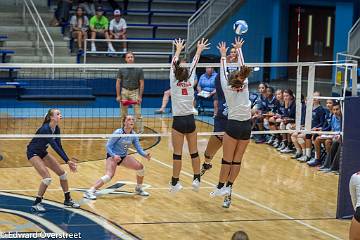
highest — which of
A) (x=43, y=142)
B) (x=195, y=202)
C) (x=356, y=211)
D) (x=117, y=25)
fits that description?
(x=117, y=25)

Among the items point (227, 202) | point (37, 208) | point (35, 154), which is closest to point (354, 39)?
point (227, 202)

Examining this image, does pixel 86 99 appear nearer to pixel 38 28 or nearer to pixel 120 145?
pixel 38 28

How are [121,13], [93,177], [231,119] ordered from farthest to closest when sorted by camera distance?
[121,13]
[93,177]
[231,119]

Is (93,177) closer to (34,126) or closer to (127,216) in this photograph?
(127,216)

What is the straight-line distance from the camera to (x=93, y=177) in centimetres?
1678

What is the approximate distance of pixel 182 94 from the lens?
13.3 metres

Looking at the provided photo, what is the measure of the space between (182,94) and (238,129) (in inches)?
41.6

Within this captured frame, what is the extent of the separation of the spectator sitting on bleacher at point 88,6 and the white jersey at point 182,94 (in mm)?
16508

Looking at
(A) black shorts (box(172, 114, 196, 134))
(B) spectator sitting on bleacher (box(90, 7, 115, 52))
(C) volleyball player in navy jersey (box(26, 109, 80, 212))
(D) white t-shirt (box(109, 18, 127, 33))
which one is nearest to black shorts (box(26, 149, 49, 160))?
(C) volleyball player in navy jersey (box(26, 109, 80, 212))

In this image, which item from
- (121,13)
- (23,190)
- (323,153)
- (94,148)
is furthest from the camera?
(121,13)

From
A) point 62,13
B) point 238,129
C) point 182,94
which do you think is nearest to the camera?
point 238,129

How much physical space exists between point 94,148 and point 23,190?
4611mm

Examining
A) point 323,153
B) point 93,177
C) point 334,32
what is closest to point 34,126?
point 93,177

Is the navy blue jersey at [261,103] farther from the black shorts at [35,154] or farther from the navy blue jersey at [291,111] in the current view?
the black shorts at [35,154]
